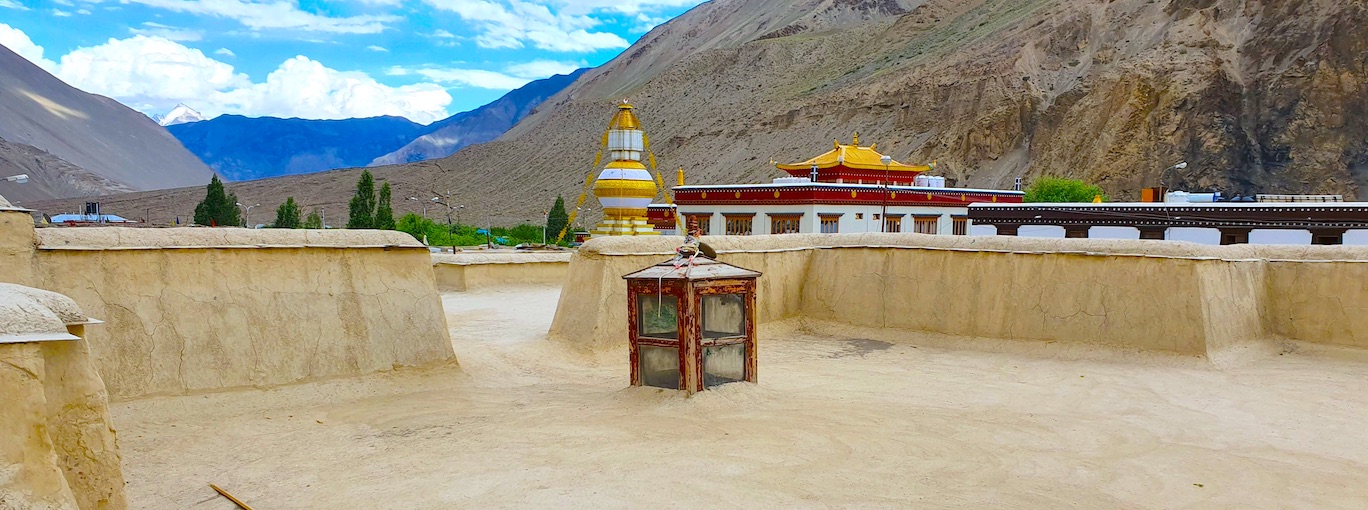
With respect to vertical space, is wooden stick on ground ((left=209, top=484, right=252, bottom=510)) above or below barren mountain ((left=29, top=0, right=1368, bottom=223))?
below

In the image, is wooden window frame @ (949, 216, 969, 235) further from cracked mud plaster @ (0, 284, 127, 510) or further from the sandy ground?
cracked mud plaster @ (0, 284, 127, 510)

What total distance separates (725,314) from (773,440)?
2.20 m

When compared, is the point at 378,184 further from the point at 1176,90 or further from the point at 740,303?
the point at 740,303

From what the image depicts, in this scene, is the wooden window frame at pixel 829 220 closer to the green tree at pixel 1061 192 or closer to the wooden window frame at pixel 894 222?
the wooden window frame at pixel 894 222

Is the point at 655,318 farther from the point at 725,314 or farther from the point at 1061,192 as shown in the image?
the point at 1061,192

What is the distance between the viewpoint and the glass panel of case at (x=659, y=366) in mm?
10609

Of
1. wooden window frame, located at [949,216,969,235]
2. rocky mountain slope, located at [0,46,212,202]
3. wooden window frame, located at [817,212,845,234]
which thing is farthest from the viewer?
rocky mountain slope, located at [0,46,212,202]

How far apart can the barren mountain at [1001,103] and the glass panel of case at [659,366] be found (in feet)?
153

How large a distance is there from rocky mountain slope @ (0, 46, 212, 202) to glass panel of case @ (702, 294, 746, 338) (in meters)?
103

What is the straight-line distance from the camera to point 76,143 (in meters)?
133

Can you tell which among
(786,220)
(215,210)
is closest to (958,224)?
(786,220)

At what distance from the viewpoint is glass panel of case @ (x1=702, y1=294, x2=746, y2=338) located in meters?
10.8

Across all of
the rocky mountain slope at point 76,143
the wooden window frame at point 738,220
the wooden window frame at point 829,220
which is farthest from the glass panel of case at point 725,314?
the rocky mountain slope at point 76,143

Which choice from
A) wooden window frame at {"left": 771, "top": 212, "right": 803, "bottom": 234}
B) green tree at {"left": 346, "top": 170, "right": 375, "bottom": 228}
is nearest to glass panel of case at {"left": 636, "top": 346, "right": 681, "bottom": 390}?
wooden window frame at {"left": 771, "top": 212, "right": 803, "bottom": 234}
